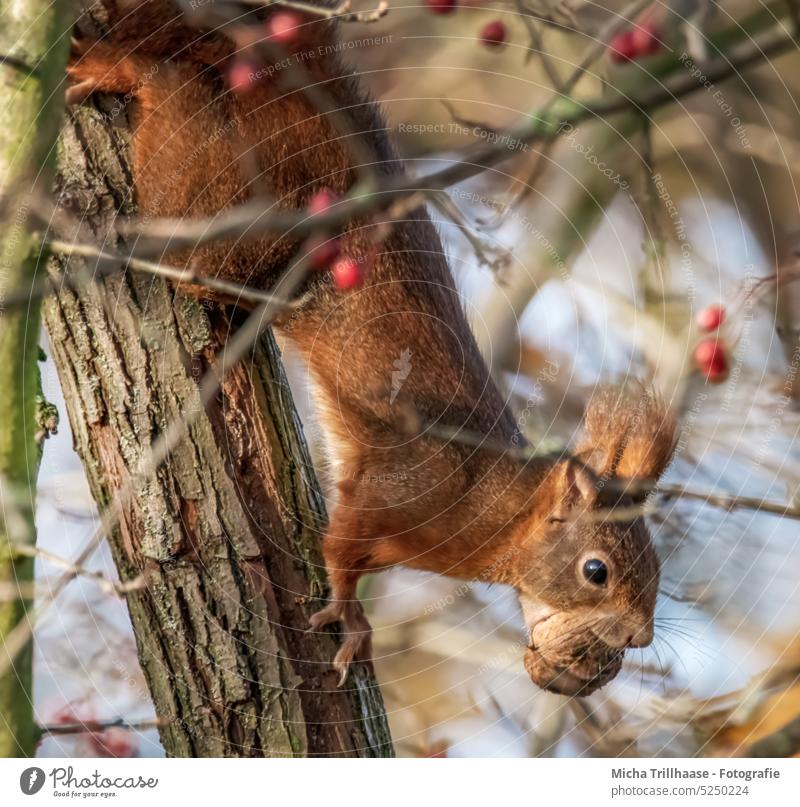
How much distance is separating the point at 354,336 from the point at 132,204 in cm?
52

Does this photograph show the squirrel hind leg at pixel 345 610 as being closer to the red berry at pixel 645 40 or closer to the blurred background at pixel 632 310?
the blurred background at pixel 632 310

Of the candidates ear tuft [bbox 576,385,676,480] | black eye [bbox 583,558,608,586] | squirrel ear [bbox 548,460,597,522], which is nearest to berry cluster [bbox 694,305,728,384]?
ear tuft [bbox 576,385,676,480]

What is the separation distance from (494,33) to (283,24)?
35cm

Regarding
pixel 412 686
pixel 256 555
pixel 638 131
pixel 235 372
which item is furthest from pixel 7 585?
pixel 638 131

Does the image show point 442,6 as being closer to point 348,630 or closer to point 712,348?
point 712,348

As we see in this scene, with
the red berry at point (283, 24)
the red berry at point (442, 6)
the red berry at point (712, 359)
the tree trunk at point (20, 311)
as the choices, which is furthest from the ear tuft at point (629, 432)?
the tree trunk at point (20, 311)

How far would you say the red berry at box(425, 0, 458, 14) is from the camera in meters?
1.51

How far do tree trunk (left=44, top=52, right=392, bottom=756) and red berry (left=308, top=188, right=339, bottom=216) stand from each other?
0.93 feet

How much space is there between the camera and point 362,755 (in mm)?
1646

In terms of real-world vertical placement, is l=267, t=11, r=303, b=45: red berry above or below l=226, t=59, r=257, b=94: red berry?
below

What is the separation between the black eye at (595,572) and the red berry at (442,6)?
1.08 metres

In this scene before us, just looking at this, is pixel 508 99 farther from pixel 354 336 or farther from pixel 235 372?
pixel 235 372

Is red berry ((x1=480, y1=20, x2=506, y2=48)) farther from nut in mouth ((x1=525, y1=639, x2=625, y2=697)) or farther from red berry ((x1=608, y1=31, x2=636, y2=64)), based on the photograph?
nut in mouth ((x1=525, y1=639, x2=625, y2=697))
